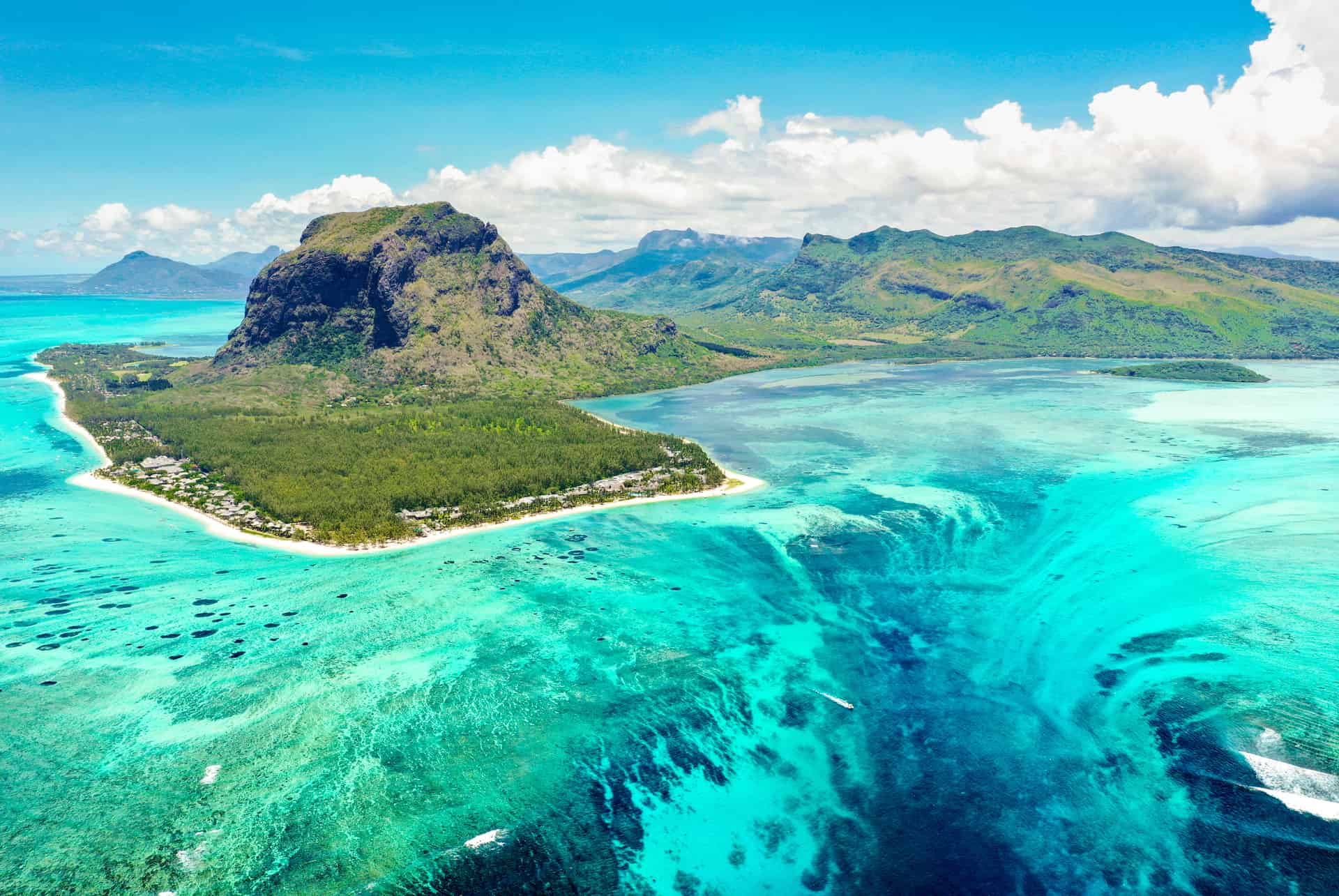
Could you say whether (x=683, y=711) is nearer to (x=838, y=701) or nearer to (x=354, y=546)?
(x=838, y=701)

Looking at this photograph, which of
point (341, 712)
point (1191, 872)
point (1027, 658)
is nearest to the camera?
point (1191, 872)

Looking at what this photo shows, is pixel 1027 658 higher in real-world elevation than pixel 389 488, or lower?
lower

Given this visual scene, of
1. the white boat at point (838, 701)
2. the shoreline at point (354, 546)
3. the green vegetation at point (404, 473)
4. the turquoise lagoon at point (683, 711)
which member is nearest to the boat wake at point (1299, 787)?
the turquoise lagoon at point (683, 711)

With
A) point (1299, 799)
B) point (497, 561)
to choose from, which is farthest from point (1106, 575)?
point (497, 561)

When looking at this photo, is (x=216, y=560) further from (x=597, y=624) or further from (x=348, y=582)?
(x=597, y=624)

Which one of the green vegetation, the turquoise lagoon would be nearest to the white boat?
the turquoise lagoon

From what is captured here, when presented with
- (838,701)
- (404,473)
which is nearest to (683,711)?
(838,701)
